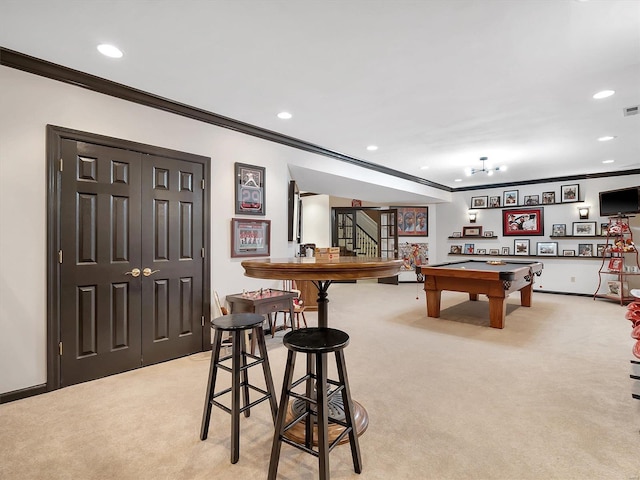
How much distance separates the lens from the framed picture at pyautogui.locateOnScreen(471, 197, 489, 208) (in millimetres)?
8023

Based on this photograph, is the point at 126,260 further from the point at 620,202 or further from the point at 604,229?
the point at 604,229

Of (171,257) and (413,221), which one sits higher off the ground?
(413,221)

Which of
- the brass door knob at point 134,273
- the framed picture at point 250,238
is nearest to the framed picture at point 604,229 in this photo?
the framed picture at point 250,238

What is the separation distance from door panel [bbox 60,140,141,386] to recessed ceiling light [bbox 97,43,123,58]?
74cm

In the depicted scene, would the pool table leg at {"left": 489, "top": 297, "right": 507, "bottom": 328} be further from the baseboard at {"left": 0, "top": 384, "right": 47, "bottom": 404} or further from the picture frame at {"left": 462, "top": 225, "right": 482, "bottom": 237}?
the baseboard at {"left": 0, "top": 384, "right": 47, "bottom": 404}

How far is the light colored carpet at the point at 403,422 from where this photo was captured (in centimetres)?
163

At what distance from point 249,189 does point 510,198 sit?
6683 millimetres

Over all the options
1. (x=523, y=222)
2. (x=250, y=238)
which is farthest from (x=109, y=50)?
(x=523, y=222)

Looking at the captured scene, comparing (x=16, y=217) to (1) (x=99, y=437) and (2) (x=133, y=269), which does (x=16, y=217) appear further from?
(1) (x=99, y=437)

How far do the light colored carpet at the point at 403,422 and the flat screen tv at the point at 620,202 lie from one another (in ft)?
11.1

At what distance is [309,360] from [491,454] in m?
1.11

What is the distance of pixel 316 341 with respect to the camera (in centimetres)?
150

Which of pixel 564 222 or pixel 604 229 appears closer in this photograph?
pixel 604 229

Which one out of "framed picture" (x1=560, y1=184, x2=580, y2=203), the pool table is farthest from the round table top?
"framed picture" (x1=560, y1=184, x2=580, y2=203)
